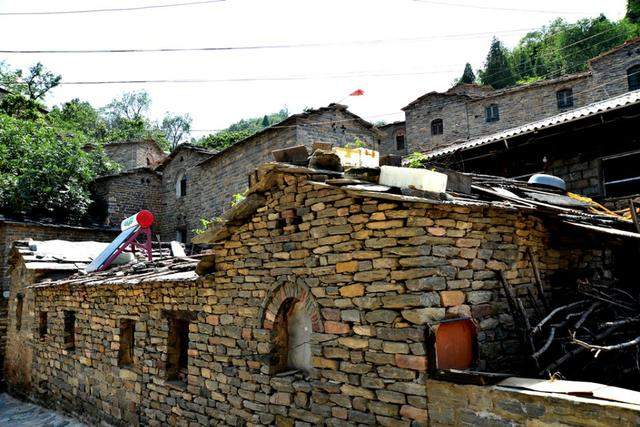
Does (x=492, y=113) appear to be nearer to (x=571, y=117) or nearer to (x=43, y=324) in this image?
(x=571, y=117)

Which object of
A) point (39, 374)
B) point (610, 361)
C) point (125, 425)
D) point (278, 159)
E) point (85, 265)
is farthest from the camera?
point (85, 265)

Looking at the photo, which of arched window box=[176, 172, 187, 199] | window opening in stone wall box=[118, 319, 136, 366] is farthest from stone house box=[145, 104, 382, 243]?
window opening in stone wall box=[118, 319, 136, 366]

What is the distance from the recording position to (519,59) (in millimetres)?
37562

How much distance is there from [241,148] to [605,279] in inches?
516

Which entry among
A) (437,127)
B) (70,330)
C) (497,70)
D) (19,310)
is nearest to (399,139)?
(437,127)

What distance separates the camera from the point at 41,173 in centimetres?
1798

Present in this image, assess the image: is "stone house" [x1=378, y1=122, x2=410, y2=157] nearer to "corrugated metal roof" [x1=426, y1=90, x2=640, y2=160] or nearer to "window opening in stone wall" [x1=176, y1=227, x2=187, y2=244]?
"window opening in stone wall" [x1=176, y1=227, x2=187, y2=244]

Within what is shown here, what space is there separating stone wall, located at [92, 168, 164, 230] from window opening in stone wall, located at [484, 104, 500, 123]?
1744 cm

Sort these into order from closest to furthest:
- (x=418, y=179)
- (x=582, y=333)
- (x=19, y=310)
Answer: (x=418, y=179)
(x=582, y=333)
(x=19, y=310)

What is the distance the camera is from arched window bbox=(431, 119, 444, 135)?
24.4m

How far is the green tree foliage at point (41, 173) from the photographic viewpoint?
16.9 meters

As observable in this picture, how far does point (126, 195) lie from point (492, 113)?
19075 millimetres

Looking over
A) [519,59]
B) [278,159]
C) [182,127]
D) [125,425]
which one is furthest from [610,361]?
[182,127]

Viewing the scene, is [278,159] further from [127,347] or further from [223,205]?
[223,205]
